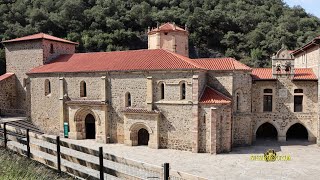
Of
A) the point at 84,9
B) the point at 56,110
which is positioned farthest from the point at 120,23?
the point at 56,110

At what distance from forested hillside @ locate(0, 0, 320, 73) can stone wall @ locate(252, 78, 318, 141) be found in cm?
3963

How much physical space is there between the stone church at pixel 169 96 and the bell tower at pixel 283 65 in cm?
7

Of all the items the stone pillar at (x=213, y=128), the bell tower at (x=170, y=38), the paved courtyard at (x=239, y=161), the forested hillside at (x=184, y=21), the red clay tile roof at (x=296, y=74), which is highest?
the forested hillside at (x=184, y=21)

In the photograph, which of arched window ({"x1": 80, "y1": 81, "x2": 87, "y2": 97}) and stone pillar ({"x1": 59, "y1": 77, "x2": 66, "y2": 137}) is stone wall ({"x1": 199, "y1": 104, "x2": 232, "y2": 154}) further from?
stone pillar ({"x1": 59, "y1": 77, "x2": 66, "y2": 137})

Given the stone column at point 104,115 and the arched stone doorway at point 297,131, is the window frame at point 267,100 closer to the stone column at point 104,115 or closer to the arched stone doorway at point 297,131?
the arched stone doorway at point 297,131

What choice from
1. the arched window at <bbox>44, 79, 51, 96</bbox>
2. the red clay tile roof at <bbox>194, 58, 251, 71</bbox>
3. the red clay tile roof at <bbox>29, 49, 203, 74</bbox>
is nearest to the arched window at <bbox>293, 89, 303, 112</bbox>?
the red clay tile roof at <bbox>194, 58, 251, 71</bbox>

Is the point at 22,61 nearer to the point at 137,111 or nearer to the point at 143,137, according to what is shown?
the point at 137,111

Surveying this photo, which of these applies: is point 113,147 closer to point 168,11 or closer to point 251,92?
point 251,92

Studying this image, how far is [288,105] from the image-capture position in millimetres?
23891

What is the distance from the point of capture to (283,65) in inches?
942

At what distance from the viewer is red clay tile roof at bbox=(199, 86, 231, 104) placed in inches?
792

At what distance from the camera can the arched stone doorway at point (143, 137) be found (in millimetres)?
22641

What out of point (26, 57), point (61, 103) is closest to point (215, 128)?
point (61, 103)
